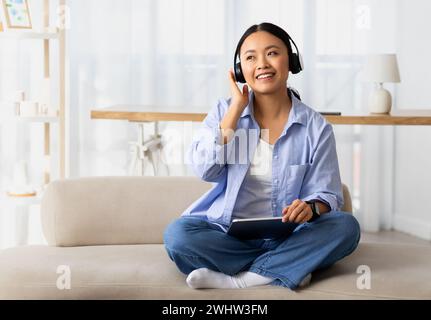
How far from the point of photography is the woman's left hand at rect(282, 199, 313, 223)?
7.15 feet

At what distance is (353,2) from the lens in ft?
15.0

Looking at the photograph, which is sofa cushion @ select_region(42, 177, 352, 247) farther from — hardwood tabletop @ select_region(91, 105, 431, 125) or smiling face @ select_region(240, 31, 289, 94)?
hardwood tabletop @ select_region(91, 105, 431, 125)

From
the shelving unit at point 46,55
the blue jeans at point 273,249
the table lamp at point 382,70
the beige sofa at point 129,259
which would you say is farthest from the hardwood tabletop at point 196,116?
the blue jeans at point 273,249

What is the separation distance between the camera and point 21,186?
3924 millimetres

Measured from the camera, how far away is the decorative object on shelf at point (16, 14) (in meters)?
3.87

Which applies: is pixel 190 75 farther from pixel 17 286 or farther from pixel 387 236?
pixel 17 286

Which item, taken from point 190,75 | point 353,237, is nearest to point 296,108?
point 353,237

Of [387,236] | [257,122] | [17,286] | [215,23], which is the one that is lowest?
[387,236]

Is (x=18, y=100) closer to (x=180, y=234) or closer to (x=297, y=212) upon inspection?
(x=180, y=234)

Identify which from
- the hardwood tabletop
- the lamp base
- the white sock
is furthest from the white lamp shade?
the white sock

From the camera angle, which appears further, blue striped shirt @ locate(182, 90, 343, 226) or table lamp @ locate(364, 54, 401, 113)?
table lamp @ locate(364, 54, 401, 113)

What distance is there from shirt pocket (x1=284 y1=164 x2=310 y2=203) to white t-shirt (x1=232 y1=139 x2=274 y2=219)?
0.06 metres

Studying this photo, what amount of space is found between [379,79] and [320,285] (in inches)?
78.5

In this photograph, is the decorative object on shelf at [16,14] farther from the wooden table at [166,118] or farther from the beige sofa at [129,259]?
the beige sofa at [129,259]
